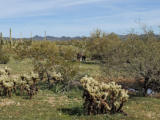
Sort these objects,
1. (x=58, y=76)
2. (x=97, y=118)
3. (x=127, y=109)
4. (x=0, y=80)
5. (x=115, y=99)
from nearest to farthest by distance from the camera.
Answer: (x=97, y=118)
(x=115, y=99)
(x=127, y=109)
(x=0, y=80)
(x=58, y=76)

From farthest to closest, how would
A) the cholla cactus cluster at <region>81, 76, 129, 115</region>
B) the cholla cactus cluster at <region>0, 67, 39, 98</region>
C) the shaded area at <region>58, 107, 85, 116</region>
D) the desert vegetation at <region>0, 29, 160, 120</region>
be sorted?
1. the cholla cactus cluster at <region>0, 67, 39, 98</region>
2. the shaded area at <region>58, 107, 85, 116</region>
3. the desert vegetation at <region>0, 29, 160, 120</region>
4. the cholla cactus cluster at <region>81, 76, 129, 115</region>

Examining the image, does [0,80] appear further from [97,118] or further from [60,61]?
[97,118]

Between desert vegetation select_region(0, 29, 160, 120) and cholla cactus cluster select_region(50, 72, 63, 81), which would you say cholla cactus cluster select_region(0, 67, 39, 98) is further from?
cholla cactus cluster select_region(50, 72, 63, 81)

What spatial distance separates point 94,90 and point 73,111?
167 cm

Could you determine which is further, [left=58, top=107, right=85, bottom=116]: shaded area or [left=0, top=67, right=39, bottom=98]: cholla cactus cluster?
[left=0, top=67, right=39, bottom=98]: cholla cactus cluster

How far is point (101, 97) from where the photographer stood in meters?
11.0

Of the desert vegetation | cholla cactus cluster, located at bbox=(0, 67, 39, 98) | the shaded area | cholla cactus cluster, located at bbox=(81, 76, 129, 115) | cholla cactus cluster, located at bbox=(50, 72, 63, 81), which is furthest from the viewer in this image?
cholla cactus cluster, located at bbox=(50, 72, 63, 81)

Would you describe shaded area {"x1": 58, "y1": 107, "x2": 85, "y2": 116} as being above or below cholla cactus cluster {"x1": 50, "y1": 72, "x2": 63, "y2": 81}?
below

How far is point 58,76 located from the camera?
56.7ft

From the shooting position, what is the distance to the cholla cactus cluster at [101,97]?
1080 cm

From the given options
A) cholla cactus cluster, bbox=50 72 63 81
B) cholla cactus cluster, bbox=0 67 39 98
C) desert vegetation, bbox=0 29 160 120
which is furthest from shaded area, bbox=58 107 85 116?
cholla cactus cluster, bbox=50 72 63 81

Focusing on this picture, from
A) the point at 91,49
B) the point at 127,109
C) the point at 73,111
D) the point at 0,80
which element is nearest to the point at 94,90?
the point at 73,111

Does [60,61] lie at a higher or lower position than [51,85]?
higher

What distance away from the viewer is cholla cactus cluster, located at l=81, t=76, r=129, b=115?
10.8 metres
